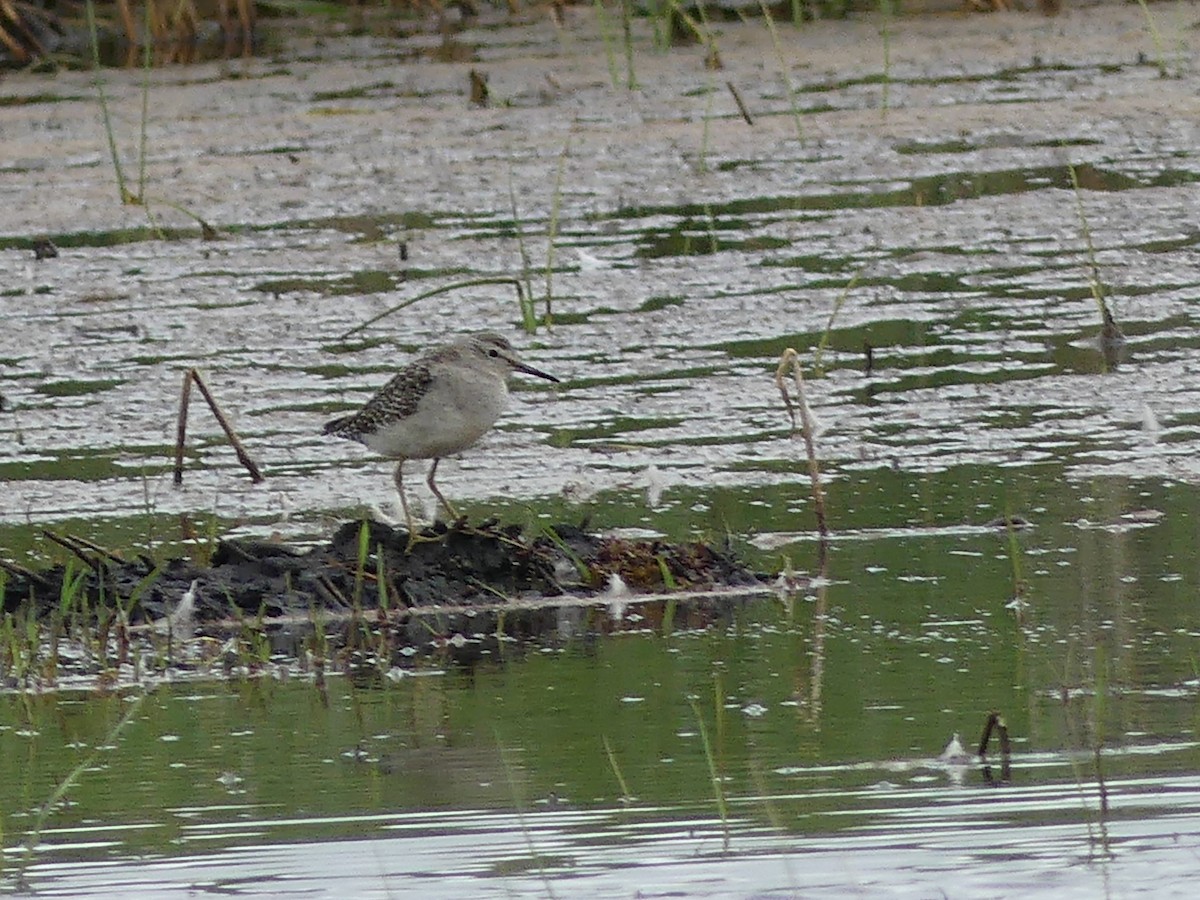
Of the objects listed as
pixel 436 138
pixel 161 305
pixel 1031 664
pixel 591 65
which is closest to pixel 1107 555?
pixel 1031 664

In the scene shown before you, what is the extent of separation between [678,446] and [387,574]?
1.77 metres

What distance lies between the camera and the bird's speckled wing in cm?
683

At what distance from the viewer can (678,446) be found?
7.75 m

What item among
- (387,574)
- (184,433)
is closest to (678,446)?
(184,433)

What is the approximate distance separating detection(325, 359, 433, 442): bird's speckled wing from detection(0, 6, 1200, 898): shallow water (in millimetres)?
294

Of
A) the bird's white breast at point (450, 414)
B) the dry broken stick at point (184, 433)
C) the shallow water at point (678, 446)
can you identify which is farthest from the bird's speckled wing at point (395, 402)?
the dry broken stick at point (184, 433)

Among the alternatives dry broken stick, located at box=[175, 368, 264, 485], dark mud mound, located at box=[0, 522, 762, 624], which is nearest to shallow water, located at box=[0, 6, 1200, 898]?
dry broken stick, located at box=[175, 368, 264, 485]

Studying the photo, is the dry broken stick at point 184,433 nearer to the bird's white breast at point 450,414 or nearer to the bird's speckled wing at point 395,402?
→ the bird's speckled wing at point 395,402

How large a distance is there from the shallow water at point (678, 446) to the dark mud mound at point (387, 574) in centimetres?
23

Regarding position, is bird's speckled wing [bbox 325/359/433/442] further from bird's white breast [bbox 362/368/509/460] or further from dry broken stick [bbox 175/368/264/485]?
dry broken stick [bbox 175/368/264/485]

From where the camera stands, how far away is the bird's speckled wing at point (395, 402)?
6.83m

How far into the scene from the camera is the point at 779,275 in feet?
33.2

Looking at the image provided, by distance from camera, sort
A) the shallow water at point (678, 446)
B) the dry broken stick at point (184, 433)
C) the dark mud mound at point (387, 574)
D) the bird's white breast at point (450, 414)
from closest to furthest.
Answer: the shallow water at point (678, 446), the dark mud mound at point (387, 574), the bird's white breast at point (450, 414), the dry broken stick at point (184, 433)

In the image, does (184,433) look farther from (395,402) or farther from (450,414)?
(450,414)
